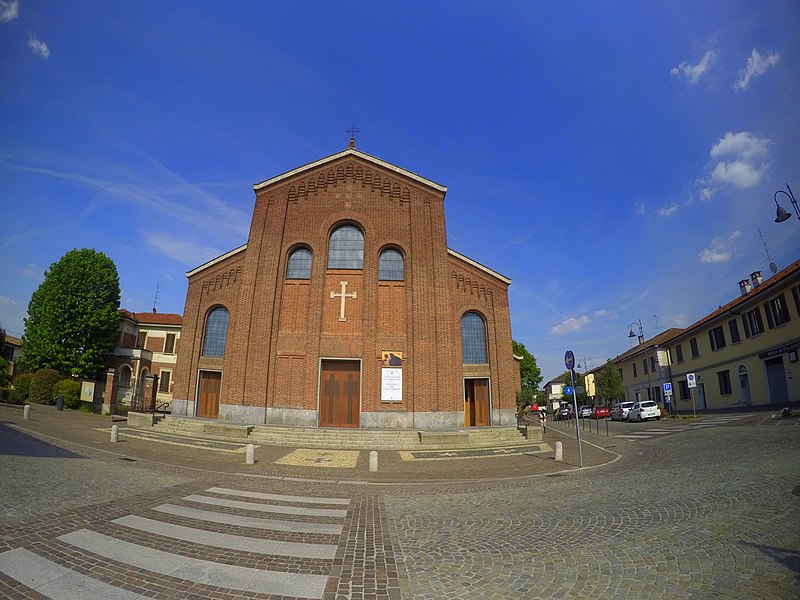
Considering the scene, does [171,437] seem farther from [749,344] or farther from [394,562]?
[749,344]

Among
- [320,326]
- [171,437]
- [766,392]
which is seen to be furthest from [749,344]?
[171,437]

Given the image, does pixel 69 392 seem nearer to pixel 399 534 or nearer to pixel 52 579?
pixel 52 579

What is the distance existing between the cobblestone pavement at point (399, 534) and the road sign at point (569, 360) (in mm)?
3548

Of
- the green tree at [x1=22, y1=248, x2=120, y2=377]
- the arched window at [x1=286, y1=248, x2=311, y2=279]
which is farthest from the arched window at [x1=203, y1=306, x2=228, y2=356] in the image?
the green tree at [x1=22, y1=248, x2=120, y2=377]

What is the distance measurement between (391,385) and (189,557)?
56.1 ft

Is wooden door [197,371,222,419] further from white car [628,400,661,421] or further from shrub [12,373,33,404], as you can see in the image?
white car [628,400,661,421]

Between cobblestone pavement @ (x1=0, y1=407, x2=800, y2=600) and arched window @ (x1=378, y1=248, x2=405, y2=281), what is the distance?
1475 centimetres

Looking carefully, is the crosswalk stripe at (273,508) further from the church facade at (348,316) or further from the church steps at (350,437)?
Result: the church facade at (348,316)

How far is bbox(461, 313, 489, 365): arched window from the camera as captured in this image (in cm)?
2483

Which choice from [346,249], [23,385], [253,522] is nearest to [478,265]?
[346,249]

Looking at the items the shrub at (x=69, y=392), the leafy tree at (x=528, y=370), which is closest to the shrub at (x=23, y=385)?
the shrub at (x=69, y=392)

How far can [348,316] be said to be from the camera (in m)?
23.0

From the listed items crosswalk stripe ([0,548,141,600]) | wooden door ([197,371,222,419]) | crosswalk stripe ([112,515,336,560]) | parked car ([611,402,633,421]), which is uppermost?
wooden door ([197,371,222,419])

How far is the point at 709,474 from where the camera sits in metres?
9.16
